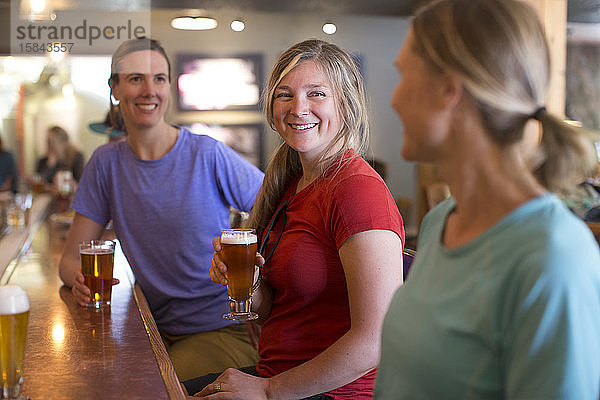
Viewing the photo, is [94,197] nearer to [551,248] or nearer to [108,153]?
[108,153]

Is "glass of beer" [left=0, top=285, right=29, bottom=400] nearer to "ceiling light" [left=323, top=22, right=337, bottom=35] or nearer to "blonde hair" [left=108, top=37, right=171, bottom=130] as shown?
"blonde hair" [left=108, top=37, right=171, bottom=130]

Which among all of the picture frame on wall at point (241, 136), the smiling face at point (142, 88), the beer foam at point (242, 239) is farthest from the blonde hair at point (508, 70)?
the picture frame on wall at point (241, 136)

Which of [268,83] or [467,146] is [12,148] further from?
[467,146]

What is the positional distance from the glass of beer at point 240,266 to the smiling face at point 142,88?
0.84 m

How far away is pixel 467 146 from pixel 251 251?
71 cm

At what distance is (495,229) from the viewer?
89 centimetres

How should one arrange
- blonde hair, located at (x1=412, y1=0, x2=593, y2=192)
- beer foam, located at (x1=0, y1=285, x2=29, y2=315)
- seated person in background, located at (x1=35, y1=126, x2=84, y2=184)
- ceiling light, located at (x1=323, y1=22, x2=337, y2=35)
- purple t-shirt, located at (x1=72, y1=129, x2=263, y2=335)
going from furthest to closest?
ceiling light, located at (x1=323, y1=22, x2=337, y2=35), seated person in background, located at (x1=35, y1=126, x2=84, y2=184), purple t-shirt, located at (x1=72, y1=129, x2=263, y2=335), beer foam, located at (x1=0, y1=285, x2=29, y2=315), blonde hair, located at (x1=412, y1=0, x2=593, y2=192)

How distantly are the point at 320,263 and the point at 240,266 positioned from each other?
183mm

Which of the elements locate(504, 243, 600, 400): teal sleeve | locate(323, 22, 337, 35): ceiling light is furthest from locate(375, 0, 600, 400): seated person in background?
locate(323, 22, 337, 35): ceiling light

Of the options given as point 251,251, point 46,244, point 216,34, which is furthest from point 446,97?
point 216,34

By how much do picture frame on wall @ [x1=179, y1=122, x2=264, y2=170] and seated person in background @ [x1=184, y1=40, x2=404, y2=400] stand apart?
20.1ft

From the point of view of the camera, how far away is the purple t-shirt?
2.17 m

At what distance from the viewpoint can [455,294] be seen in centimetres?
90

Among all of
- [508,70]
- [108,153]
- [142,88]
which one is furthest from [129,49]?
[508,70]
